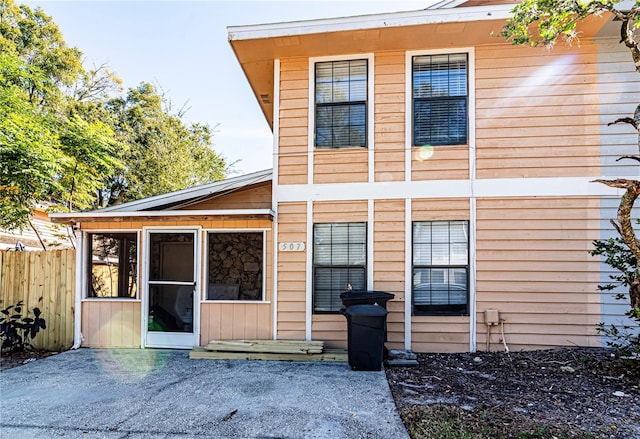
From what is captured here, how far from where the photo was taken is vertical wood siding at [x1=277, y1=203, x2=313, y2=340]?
5.84m

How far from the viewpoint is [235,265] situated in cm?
627

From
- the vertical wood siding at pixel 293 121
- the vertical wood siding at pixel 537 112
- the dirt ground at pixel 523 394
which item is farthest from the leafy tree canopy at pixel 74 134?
the vertical wood siding at pixel 537 112

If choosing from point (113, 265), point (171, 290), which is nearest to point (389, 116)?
point (171, 290)

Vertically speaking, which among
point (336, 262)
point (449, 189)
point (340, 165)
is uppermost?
point (340, 165)

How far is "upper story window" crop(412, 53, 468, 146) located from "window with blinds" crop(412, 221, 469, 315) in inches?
50.3

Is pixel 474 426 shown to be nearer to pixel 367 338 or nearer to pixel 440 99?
pixel 367 338

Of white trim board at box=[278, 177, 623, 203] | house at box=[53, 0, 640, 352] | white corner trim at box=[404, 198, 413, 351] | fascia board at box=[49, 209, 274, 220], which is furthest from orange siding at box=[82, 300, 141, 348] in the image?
white corner trim at box=[404, 198, 413, 351]

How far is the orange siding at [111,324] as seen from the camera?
20.1 feet

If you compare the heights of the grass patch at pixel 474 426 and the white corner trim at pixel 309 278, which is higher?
the white corner trim at pixel 309 278

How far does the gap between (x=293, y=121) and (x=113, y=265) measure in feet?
12.5

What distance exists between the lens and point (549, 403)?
12.2 ft

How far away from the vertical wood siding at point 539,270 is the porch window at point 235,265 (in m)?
3.31

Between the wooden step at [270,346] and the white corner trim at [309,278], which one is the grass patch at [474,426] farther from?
the white corner trim at [309,278]

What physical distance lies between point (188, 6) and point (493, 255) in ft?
27.1
